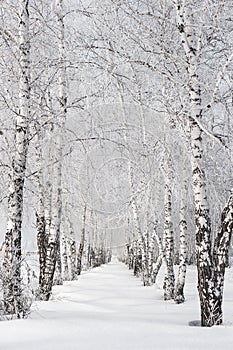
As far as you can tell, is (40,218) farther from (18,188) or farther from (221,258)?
(221,258)

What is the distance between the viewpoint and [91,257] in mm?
32281

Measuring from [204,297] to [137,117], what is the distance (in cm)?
796

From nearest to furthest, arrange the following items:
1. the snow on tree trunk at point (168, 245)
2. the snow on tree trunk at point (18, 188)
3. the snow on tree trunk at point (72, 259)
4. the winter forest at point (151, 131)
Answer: the winter forest at point (151, 131), the snow on tree trunk at point (18, 188), the snow on tree trunk at point (168, 245), the snow on tree trunk at point (72, 259)

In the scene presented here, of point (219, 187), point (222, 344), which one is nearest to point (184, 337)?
point (222, 344)

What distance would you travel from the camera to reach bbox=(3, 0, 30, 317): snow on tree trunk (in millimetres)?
6457

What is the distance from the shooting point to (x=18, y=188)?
7.04m

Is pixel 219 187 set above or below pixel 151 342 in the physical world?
above

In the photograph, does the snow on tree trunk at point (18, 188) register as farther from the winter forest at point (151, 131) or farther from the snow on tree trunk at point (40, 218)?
the snow on tree trunk at point (40, 218)

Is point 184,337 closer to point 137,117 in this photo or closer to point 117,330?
point 117,330

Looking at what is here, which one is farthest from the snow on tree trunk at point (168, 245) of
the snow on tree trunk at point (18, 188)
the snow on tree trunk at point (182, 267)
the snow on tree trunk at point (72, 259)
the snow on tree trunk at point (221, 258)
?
the snow on tree trunk at point (72, 259)

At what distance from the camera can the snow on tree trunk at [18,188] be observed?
21.2 feet

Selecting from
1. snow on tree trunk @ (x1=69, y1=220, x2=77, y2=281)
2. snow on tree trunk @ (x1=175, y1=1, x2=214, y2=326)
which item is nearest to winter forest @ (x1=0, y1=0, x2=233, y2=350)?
snow on tree trunk @ (x1=175, y1=1, x2=214, y2=326)

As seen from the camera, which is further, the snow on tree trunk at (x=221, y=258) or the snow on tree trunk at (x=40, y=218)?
the snow on tree trunk at (x=40, y=218)

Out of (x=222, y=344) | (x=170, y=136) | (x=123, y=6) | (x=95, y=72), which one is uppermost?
(x=123, y=6)
